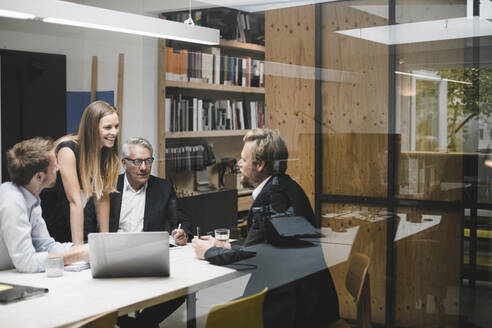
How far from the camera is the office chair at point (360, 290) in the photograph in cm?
289

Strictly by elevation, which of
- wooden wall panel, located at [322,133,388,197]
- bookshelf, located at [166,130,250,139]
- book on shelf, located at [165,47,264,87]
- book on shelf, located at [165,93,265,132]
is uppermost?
book on shelf, located at [165,47,264,87]

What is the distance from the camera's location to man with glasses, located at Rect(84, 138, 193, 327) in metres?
3.36

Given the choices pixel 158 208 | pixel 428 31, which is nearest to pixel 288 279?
pixel 158 208

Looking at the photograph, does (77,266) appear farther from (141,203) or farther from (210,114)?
(210,114)

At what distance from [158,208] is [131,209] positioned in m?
0.18

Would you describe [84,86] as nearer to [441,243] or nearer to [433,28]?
[433,28]

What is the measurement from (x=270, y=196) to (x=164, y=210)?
2.31 ft

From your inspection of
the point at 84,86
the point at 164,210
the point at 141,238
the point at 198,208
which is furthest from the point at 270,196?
the point at 84,86

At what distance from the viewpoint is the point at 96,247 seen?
8.62 ft

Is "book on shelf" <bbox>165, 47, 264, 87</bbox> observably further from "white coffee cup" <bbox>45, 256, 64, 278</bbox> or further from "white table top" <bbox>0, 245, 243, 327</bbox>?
"white coffee cup" <bbox>45, 256, 64, 278</bbox>

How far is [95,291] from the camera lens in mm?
2396

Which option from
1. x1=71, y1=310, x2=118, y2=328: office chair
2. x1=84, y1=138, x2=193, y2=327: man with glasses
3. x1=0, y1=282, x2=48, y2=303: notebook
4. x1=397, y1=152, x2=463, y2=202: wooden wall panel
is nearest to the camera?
x1=71, y1=310, x2=118, y2=328: office chair

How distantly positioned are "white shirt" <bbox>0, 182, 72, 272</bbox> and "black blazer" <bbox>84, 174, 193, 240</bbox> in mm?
592

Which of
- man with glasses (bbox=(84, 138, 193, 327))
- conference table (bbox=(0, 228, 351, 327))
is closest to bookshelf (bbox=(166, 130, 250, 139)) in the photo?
man with glasses (bbox=(84, 138, 193, 327))
